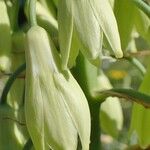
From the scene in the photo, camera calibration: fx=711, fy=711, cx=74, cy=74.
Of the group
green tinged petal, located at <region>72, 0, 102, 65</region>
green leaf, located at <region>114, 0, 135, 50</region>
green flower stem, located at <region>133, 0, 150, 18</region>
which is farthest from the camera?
green leaf, located at <region>114, 0, 135, 50</region>

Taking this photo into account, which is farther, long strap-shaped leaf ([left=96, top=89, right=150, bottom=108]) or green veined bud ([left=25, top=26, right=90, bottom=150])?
long strap-shaped leaf ([left=96, top=89, right=150, bottom=108])

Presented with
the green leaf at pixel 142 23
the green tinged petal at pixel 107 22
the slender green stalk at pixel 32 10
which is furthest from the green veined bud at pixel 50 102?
the green leaf at pixel 142 23

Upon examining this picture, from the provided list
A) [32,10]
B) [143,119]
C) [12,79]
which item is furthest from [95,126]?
[32,10]

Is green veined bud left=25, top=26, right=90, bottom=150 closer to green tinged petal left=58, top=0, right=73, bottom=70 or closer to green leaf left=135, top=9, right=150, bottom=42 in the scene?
green tinged petal left=58, top=0, right=73, bottom=70

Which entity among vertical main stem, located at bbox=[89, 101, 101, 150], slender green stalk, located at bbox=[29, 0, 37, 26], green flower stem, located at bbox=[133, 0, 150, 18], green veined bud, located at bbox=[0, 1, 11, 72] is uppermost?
slender green stalk, located at bbox=[29, 0, 37, 26]

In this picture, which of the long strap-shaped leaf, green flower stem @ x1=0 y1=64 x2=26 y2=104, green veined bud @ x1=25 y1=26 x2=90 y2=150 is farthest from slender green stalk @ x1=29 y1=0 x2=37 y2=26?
the long strap-shaped leaf

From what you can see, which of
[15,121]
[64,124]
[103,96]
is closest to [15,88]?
[15,121]

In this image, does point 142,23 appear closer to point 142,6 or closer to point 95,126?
point 142,6
